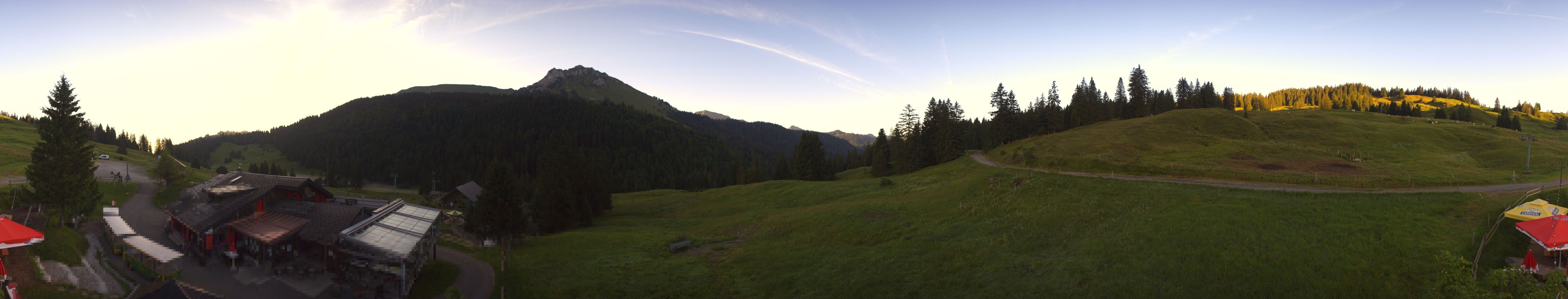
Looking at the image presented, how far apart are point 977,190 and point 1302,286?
68.4ft

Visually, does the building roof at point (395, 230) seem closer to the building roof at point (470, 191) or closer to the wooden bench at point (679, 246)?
the wooden bench at point (679, 246)

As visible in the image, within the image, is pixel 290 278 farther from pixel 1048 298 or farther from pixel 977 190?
pixel 977 190

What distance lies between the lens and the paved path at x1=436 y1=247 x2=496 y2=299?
22828 millimetres

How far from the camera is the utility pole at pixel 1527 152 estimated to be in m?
38.3

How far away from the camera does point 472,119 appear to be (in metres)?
186

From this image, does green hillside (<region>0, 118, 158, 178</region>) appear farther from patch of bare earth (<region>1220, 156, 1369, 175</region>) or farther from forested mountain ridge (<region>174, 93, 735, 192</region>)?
patch of bare earth (<region>1220, 156, 1369, 175</region>)

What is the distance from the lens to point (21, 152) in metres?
55.2

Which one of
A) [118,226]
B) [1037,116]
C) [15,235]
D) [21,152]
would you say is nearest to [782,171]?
[1037,116]

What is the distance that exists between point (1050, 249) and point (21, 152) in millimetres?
101076

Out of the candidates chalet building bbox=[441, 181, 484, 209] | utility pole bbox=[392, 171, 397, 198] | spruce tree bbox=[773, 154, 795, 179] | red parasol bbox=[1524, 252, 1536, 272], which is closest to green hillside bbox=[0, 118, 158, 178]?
chalet building bbox=[441, 181, 484, 209]

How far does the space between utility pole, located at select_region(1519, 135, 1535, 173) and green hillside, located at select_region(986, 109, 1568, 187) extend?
332mm

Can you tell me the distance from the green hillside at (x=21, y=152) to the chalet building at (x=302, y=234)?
33.9 ft

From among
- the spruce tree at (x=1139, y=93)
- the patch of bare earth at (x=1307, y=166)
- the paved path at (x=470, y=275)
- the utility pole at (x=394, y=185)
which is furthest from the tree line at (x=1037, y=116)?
the utility pole at (x=394, y=185)

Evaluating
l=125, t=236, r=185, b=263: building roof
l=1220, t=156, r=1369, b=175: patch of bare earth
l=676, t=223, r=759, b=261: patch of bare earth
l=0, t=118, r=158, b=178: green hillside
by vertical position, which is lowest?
l=676, t=223, r=759, b=261: patch of bare earth
